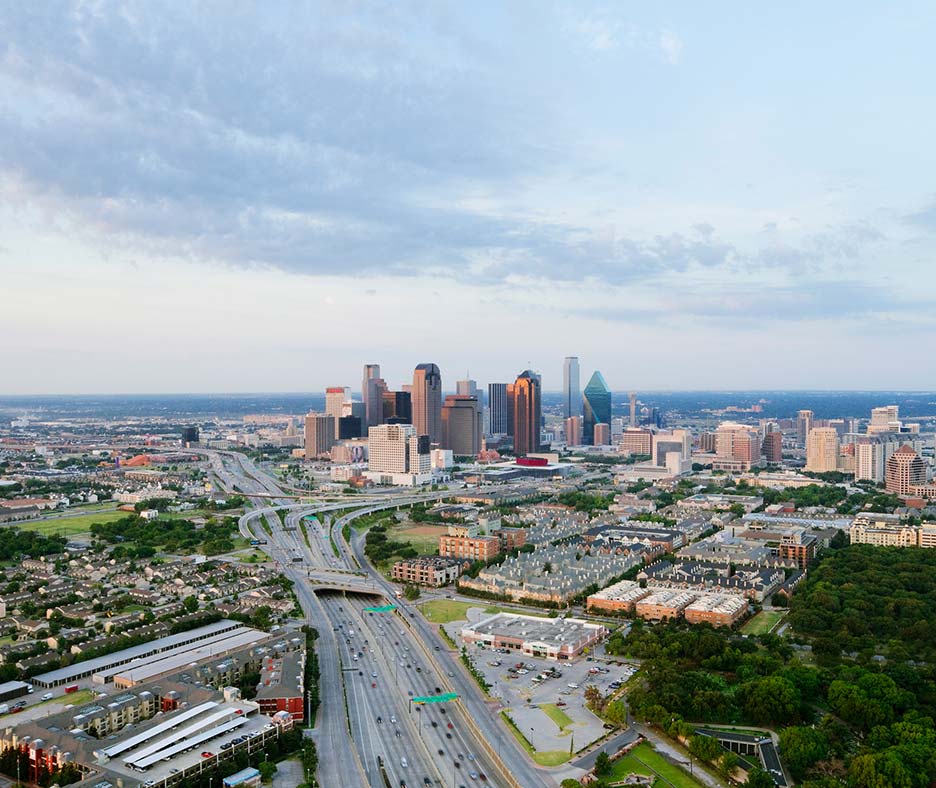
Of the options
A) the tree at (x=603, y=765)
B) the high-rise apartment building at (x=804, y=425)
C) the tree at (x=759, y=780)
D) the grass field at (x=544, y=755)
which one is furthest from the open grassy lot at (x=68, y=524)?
the high-rise apartment building at (x=804, y=425)

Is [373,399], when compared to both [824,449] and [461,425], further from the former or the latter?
[824,449]

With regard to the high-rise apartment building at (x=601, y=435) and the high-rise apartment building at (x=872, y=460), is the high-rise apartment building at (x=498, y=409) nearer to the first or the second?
the high-rise apartment building at (x=601, y=435)

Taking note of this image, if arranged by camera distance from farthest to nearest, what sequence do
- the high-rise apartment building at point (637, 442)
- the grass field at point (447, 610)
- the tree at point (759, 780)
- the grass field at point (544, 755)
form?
the high-rise apartment building at point (637, 442), the grass field at point (447, 610), the grass field at point (544, 755), the tree at point (759, 780)

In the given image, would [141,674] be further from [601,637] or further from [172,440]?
[172,440]

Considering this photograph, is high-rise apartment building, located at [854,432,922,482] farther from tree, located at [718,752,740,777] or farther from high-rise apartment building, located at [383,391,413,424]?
tree, located at [718,752,740,777]

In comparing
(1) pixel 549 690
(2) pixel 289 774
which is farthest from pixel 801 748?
(2) pixel 289 774
